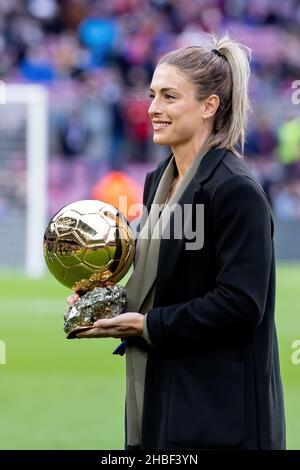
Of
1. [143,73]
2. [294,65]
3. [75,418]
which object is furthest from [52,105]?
[75,418]

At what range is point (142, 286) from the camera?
3.46m

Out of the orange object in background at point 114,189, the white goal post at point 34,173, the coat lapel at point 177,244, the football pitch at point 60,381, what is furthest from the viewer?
the orange object in background at point 114,189

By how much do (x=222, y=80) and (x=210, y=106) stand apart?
9cm

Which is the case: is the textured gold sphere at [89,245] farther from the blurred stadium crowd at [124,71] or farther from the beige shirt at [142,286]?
the blurred stadium crowd at [124,71]

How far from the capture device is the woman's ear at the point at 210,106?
344 cm

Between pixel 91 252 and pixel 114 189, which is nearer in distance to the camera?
pixel 91 252

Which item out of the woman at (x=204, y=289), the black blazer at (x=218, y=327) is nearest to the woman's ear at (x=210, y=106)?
the woman at (x=204, y=289)

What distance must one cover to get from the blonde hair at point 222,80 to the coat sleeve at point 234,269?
0.82 ft

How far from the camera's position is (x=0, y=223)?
14945 mm

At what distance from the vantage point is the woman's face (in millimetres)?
3430

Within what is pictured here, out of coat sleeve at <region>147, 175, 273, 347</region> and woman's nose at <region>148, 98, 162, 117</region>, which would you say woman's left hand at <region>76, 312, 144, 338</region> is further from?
woman's nose at <region>148, 98, 162, 117</region>

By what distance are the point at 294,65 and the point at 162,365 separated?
687 inches

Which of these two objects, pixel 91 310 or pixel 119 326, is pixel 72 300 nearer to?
pixel 91 310
